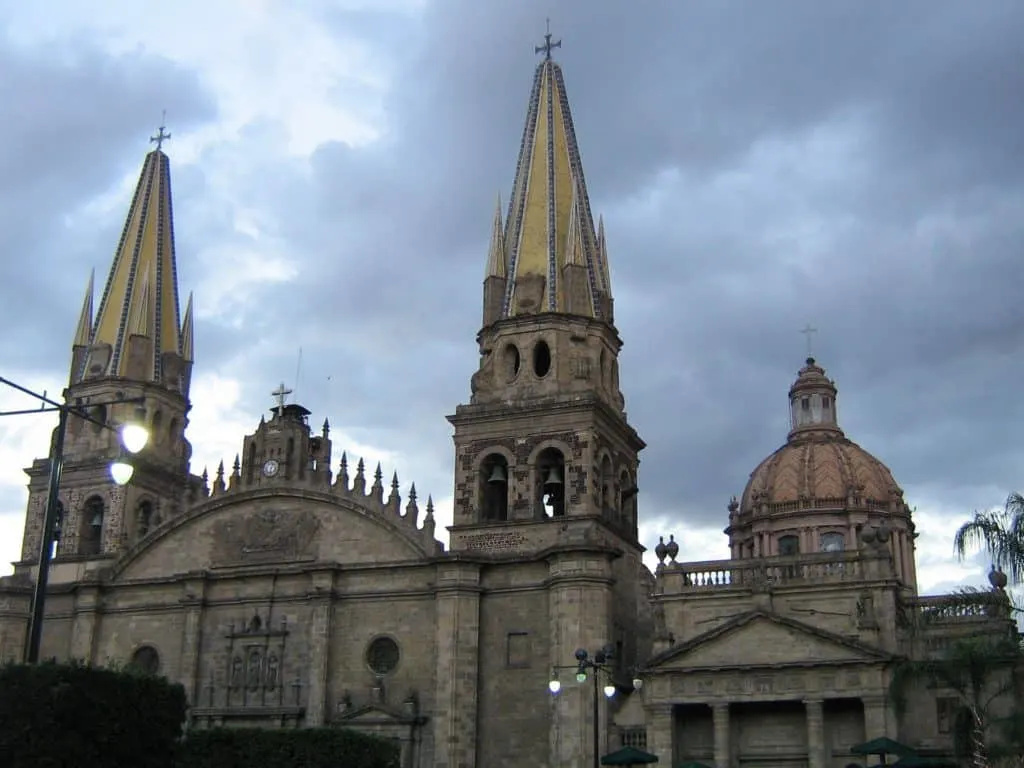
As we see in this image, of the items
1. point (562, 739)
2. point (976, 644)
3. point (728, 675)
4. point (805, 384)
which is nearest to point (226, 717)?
point (562, 739)

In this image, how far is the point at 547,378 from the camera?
45312 mm

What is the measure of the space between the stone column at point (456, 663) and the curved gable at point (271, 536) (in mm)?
1740

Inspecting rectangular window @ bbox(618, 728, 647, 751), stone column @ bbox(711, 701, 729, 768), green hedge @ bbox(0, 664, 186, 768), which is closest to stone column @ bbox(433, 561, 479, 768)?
rectangular window @ bbox(618, 728, 647, 751)

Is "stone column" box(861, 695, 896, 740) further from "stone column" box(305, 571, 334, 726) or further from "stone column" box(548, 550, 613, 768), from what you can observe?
"stone column" box(305, 571, 334, 726)

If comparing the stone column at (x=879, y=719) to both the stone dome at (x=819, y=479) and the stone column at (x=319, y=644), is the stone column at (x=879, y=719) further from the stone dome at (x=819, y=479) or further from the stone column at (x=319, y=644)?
the stone dome at (x=819, y=479)

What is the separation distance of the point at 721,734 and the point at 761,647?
263 centimetres

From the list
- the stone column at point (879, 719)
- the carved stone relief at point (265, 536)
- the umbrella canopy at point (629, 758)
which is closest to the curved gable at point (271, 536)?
the carved stone relief at point (265, 536)

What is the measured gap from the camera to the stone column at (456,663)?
4078cm

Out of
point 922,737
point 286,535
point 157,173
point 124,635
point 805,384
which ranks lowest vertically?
point 922,737

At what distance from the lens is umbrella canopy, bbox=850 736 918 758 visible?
32906 mm

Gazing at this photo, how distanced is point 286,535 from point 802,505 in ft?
79.3

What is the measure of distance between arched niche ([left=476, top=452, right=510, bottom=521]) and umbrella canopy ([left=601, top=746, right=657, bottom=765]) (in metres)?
10.7

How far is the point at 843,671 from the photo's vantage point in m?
36.4

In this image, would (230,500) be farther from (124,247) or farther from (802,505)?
(802,505)
